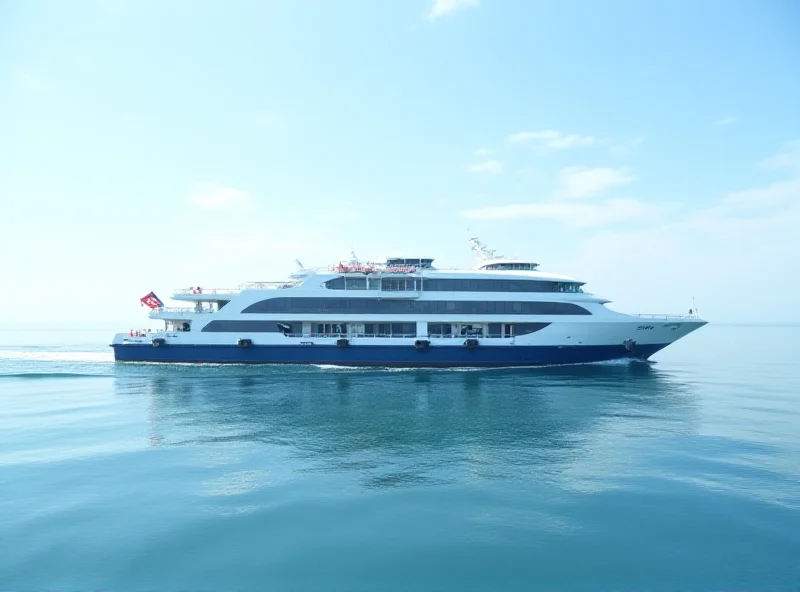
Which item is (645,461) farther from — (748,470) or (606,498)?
(606,498)

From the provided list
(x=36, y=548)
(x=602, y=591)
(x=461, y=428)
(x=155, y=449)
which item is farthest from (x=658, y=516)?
(x=155, y=449)

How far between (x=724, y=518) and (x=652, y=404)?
43.4 ft

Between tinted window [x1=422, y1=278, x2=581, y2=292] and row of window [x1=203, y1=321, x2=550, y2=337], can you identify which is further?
tinted window [x1=422, y1=278, x2=581, y2=292]

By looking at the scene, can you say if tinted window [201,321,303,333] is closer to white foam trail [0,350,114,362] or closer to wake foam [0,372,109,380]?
wake foam [0,372,109,380]

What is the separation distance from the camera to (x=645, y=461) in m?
14.0

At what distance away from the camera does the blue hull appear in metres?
34.2

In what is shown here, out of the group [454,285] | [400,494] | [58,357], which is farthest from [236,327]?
[400,494]

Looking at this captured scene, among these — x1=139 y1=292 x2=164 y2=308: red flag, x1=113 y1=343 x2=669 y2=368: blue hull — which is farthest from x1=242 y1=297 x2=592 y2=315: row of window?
x1=139 y1=292 x2=164 y2=308: red flag

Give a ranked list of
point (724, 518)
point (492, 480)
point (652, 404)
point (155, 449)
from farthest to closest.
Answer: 1. point (652, 404)
2. point (155, 449)
3. point (492, 480)
4. point (724, 518)

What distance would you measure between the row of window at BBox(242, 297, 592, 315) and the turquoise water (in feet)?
38.5

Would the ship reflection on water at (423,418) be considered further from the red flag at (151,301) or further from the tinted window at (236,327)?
the red flag at (151,301)

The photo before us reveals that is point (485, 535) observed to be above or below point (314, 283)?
below

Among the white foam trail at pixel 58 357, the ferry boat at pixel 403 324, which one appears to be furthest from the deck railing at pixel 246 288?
the white foam trail at pixel 58 357

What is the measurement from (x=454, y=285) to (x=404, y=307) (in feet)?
14.0
